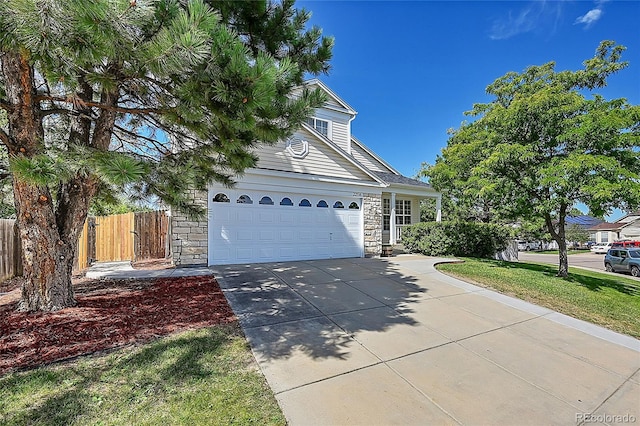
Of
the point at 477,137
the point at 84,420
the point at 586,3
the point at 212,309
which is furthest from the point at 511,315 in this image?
the point at 586,3

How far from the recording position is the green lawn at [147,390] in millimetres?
2312

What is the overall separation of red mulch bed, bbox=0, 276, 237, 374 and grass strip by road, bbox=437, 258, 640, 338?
253 inches

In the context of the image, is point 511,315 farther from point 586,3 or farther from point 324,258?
point 586,3

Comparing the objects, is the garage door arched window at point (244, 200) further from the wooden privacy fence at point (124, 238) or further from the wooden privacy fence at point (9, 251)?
the wooden privacy fence at point (9, 251)

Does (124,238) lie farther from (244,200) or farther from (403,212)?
(403,212)

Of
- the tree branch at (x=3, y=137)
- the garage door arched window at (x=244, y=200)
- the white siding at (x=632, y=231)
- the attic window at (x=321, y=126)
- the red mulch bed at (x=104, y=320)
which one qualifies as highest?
the attic window at (x=321, y=126)

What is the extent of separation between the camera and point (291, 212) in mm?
9836

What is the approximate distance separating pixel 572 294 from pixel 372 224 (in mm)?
6346

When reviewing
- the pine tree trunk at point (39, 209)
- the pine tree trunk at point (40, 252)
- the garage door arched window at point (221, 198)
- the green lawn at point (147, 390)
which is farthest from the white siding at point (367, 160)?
the green lawn at point (147, 390)

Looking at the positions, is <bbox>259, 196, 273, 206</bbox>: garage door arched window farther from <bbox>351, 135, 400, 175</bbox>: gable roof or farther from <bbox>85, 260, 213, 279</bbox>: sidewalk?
<bbox>351, 135, 400, 175</bbox>: gable roof

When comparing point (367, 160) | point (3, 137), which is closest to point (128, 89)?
point (3, 137)

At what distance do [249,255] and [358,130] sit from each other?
1023 cm

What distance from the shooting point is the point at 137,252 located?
34.9 feet

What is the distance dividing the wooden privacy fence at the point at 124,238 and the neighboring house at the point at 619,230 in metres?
53.0
